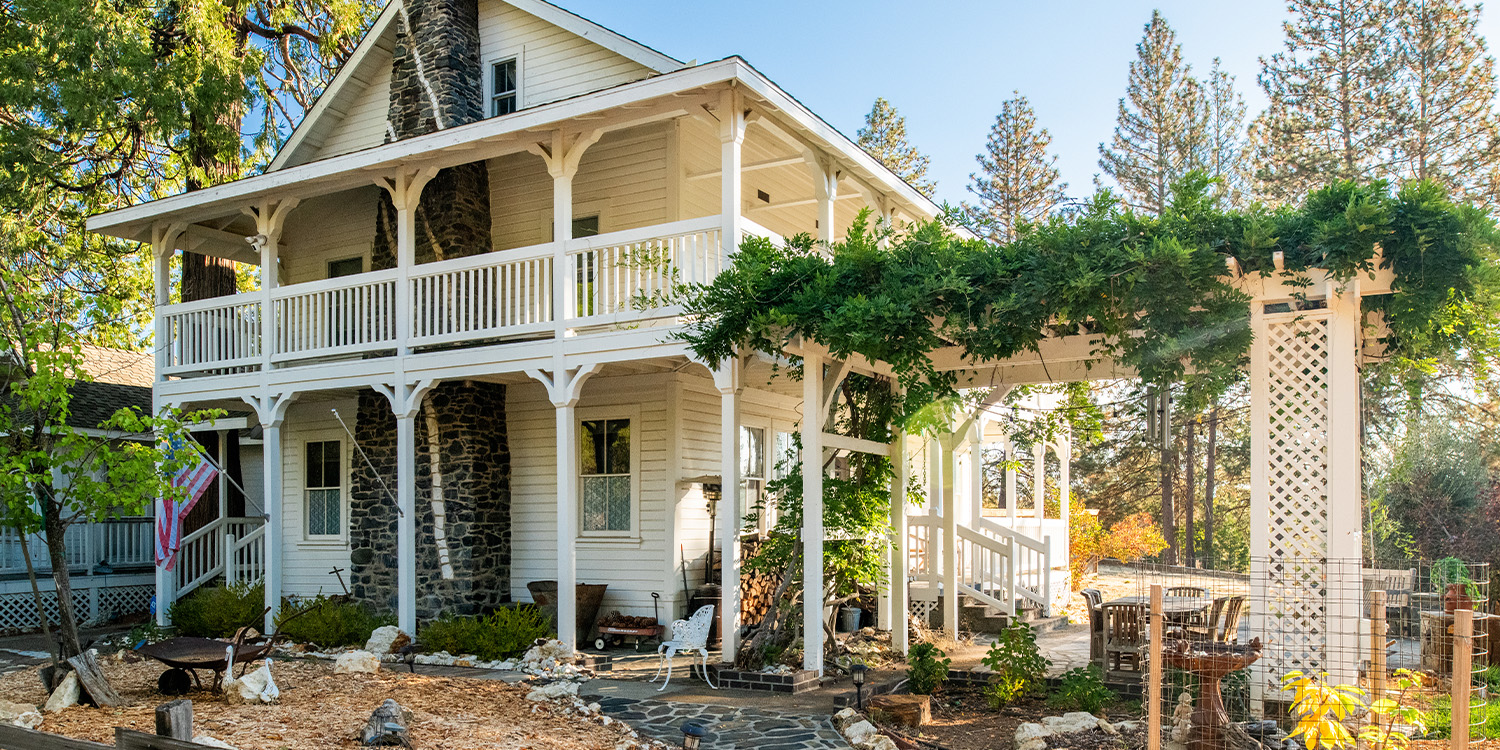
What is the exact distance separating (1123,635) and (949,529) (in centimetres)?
308

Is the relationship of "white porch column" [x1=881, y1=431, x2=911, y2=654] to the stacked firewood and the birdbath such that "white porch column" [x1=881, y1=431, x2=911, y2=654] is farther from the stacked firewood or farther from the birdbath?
the birdbath

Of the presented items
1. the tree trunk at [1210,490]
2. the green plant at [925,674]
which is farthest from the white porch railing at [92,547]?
the tree trunk at [1210,490]

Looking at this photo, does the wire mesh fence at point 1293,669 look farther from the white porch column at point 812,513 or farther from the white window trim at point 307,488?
the white window trim at point 307,488

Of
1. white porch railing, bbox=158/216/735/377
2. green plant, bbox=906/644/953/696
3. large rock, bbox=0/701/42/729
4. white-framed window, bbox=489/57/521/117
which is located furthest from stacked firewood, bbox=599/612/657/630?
white-framed window, bbox=489/57/521/117

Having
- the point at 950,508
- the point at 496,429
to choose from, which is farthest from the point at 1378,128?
the point at 496,429

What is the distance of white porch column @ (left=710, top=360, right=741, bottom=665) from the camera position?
1041cm

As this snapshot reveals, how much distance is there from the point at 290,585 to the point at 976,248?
39.5 feet

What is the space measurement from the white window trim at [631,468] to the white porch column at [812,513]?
3.70 metres

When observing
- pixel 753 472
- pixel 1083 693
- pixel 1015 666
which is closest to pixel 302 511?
pixel 753 472

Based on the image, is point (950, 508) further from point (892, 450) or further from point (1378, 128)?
point (1378, 128)

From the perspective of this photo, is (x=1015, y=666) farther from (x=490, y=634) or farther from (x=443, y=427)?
(x=443, y=427)

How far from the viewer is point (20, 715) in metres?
7.88

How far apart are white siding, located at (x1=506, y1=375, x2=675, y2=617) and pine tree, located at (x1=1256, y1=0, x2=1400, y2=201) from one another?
18.6m

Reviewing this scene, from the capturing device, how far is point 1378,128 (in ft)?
80.6
